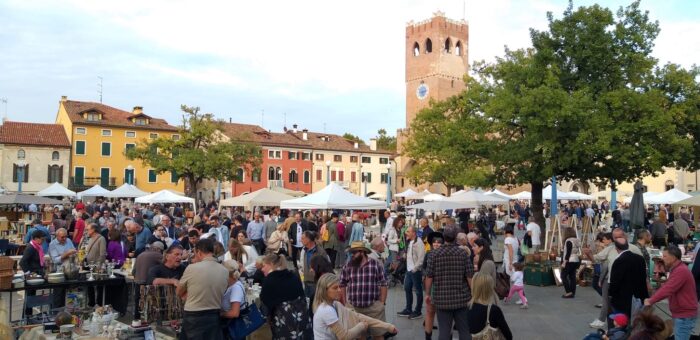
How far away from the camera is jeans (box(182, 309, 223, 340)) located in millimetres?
5785

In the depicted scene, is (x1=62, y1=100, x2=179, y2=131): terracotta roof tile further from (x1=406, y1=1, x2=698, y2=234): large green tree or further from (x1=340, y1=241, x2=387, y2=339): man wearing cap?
(x1=340, y1=241, x2=387, y2=339): man wearing cap

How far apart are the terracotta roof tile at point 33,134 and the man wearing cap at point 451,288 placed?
5188 centimetres

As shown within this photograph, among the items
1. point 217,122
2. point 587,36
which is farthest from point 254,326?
point 217,122

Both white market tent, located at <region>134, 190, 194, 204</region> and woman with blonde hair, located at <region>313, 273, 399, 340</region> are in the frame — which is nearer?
woman with blonde hair, located at <region>313, 273, 399, 340</region>

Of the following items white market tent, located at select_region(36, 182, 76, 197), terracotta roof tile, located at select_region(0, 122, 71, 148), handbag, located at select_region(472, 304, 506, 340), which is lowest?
handbag, located at select_region(472, 304, 506, 340)

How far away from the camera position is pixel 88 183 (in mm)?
54000

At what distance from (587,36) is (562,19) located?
4.06ft

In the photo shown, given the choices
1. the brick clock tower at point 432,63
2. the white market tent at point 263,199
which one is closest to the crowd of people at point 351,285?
the white market tent at point 263,199

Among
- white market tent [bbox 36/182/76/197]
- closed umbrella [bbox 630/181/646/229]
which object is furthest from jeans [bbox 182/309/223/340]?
white market tent [bbox 36/182/76/197]

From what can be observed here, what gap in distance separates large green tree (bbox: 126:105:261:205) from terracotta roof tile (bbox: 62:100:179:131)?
16.0m

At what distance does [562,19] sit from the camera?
21.1 m

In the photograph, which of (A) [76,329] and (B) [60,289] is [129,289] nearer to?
(B) [60,289]

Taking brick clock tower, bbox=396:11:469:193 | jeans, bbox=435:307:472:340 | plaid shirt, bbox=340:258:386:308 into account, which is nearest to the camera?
plaid shirt, bbox=340:258:386:308

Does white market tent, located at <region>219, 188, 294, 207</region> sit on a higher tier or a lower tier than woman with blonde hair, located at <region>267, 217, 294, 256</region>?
higher
